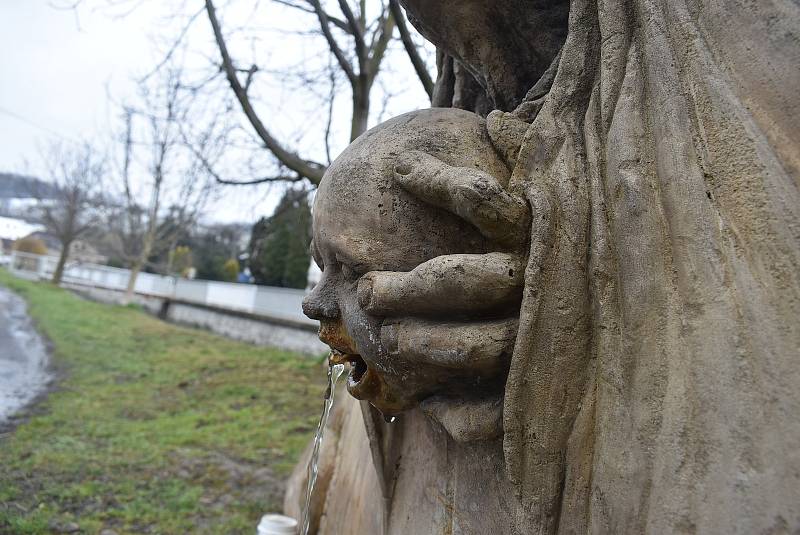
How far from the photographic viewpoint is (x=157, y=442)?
4660 millimetres

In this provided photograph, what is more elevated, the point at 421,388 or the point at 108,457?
the point at 421,388

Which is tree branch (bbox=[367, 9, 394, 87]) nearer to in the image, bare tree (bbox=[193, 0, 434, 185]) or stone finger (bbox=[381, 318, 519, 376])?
bare tree (bbox=[193, 0, 434, 185])

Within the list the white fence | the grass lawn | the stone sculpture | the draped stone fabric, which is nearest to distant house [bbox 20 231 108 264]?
the white fence

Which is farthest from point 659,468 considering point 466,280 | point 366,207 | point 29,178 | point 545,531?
point 29,178

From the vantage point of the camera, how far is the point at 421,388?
1.06 metres

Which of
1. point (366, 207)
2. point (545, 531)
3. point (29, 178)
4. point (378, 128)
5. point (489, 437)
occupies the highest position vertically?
point (29, 178)

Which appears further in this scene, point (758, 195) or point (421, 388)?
point (421, 388)

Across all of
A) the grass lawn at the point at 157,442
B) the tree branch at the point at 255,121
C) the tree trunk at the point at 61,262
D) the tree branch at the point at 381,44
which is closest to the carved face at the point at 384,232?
the grass lawn at the point at 157,442

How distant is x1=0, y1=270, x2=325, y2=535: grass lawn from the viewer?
339 centimetres

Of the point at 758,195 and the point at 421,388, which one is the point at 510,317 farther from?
the point at 758,195

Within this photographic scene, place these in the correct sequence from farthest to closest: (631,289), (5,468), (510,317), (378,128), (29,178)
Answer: (29,178) < (5,468) < (378,128) < (510,317) < (631,289)

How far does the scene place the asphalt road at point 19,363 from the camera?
560cm

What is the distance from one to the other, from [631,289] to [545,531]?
402 mm

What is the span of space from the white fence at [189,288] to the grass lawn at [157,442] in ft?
7.80
